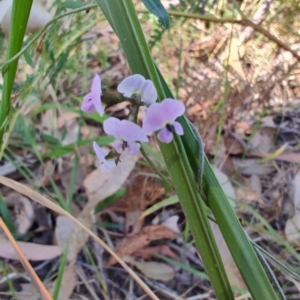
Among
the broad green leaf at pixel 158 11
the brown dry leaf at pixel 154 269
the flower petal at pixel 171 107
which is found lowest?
the brown dry leaf at pixel 154 269

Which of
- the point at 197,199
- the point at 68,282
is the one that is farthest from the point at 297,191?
the point at 197,199

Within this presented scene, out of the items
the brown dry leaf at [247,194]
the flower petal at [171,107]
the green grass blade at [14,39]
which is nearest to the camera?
the flower petal at [171,107]

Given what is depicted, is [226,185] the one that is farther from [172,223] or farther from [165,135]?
[165,135]

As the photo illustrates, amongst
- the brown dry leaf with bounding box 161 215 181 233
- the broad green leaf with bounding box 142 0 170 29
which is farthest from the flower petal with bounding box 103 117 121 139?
the brown dry leaf with bounding box 161 215 181 233

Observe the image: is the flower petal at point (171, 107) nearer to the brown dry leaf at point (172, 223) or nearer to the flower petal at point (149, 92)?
the flower petal at point (149, 92)

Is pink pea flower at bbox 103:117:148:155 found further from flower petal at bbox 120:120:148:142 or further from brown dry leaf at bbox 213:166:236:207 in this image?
brown dry leaf at bbox 213:166:236:207

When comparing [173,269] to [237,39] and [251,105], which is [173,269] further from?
[237,39]

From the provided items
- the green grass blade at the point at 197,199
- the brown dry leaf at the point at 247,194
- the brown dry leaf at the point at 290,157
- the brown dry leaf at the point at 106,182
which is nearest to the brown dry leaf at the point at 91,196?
the brown dry leaf at the point at 106,182

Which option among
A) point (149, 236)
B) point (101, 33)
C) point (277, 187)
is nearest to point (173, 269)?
point (149, 236)
